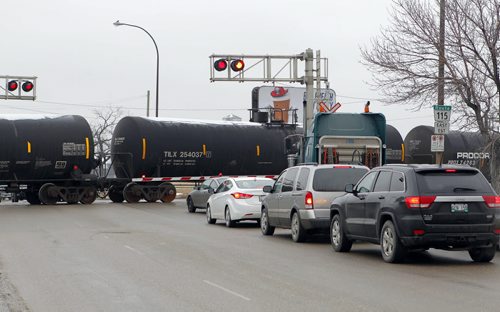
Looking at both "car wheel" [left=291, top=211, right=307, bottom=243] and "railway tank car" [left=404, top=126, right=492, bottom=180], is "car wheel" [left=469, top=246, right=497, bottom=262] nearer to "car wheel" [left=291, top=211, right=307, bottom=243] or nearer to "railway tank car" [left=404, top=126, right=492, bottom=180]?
"car wheel" [left=291, top=211, right=307, bottom=243]

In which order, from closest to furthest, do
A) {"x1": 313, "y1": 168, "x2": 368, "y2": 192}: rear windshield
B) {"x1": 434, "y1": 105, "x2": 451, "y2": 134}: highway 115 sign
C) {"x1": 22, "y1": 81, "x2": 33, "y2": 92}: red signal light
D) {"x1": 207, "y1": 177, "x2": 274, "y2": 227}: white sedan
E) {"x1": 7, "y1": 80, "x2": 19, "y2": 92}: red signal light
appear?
1. {"x1": 313, "y1": 168, "x2": 368, "y2": 192}: rear windshield
2. {"x1": 434, "y1": 105, "x2": 451, "y2": 134}: highway 115 sign
3. {"x1": 207, "y1": 177, "x2": 274, "y2": 227}: white sedan
4. {"x1": 22, "y1": 81, "x2": 33, "y2": 92}: red signal light
5. {"x1": 7, "y1": 80, "x2": 19, "y2": 92}: red signal light

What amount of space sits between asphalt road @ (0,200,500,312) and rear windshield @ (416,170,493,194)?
1.28 meters

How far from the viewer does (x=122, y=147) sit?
37.6 metres

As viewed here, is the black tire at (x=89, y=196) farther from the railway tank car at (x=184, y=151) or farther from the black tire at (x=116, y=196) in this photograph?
the black tire at (x=116, y=196)

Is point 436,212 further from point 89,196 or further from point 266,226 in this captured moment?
point 89,196

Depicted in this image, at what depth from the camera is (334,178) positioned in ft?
60.6

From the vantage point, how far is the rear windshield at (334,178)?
18.3 meters

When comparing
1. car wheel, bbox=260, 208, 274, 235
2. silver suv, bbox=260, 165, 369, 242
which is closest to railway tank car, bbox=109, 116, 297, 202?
car wheel, bbox=260, 208, 274, 235

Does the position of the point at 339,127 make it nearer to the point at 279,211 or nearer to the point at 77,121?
the point at 279,211

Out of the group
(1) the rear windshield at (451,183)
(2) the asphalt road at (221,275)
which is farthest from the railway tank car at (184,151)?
(1) the rear windshield at (451,183)

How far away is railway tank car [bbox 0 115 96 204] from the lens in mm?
35281

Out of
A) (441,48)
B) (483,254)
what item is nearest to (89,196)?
(441,48)

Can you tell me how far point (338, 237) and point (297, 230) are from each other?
7.28 ft

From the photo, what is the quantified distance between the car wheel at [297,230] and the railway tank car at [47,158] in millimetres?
19305
